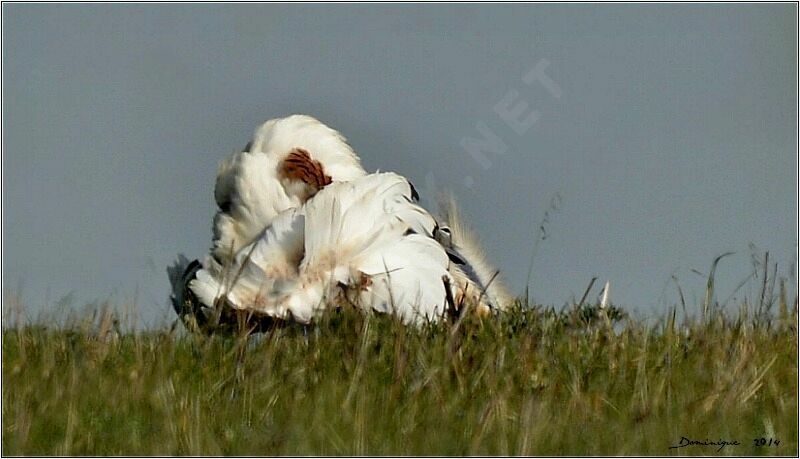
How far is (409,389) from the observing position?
603cm

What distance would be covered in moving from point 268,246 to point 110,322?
6.72 feet

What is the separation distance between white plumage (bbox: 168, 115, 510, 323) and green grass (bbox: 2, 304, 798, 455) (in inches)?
39.1

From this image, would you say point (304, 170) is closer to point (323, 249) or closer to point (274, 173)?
point (274, 173)

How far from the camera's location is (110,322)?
278 inches

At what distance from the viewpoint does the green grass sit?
5.42 metres

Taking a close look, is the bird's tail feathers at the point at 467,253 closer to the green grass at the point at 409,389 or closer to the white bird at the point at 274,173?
the white bird at the point at 274,173

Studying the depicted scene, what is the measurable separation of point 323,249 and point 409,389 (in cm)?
291

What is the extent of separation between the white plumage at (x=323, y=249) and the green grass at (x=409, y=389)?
99 centimetres

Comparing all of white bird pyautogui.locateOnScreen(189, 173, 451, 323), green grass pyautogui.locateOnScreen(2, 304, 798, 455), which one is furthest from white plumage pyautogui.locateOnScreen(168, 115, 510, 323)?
green grass pyautogui.locateOnScreen(2, 304, 798, 455)

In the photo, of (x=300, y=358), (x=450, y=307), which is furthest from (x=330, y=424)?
(x=450, y=307)
